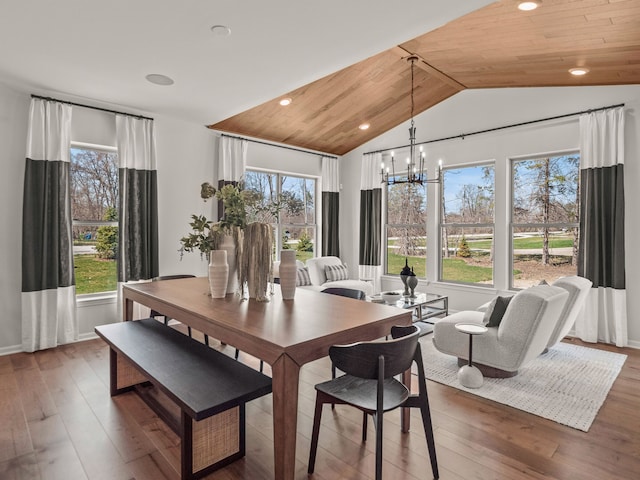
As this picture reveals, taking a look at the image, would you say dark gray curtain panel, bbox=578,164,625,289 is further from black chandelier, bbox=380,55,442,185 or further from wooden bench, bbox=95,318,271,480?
wooden bench, bbox=95,318,271,480

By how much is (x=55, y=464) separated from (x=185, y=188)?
3.68 metres

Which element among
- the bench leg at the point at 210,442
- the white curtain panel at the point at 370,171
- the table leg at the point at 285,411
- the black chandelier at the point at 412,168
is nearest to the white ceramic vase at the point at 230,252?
the bench leg at the point at 210,442

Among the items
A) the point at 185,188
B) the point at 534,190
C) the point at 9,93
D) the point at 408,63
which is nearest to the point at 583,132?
the point at 534,190

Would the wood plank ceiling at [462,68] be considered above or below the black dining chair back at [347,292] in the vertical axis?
above

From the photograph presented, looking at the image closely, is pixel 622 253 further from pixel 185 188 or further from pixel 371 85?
pixel 185 188

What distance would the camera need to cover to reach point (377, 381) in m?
1.70

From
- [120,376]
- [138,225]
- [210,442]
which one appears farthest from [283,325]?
[138,225]

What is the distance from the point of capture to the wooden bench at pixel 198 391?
1.78 m

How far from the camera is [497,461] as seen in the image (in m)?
2.07

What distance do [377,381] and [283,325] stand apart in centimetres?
52

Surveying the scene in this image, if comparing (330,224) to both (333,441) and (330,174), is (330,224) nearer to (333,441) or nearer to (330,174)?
(330,174)

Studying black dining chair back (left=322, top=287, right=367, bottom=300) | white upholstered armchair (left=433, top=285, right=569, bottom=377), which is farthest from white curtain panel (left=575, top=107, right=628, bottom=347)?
black dining chair back (left=322, top=287, right=367, bottom=300)

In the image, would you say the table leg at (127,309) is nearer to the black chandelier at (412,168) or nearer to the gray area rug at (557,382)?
the gray area rug at (557,382)

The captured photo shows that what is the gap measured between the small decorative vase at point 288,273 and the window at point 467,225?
3.99 m
